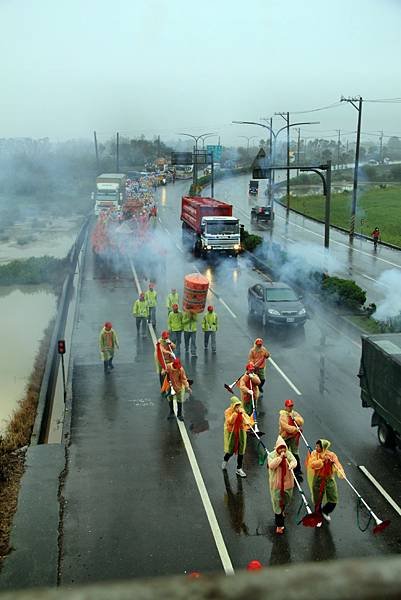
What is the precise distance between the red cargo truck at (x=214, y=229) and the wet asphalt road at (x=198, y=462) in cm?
1408

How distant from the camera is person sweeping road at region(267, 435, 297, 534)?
7961mm

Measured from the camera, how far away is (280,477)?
805cm

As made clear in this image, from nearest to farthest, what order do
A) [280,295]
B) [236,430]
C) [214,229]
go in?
[236,430] < [280,295] < [214,229]

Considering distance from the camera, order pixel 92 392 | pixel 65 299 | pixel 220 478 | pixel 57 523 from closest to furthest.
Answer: pixel 57 523 < pixel 220 478 < pixel 92 392 < pixel 65 299

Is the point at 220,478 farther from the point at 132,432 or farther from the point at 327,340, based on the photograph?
the point at 327,340

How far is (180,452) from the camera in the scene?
10688mm

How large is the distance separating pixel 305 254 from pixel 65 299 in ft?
40.2

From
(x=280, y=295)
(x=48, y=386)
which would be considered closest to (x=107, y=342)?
(x=48, y=386)

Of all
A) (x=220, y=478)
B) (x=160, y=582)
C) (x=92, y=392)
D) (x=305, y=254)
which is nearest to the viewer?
(x=160, y=582)

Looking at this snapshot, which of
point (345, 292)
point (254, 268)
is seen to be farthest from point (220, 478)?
point (254, 268)

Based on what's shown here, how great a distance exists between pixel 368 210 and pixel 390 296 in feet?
119

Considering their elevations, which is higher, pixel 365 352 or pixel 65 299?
pixel 365 352

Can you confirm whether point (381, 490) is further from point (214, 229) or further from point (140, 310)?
point (214, 229)

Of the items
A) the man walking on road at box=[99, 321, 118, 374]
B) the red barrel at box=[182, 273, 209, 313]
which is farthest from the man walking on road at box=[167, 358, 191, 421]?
the red barrel at box=[182, 273, 209, 313]
